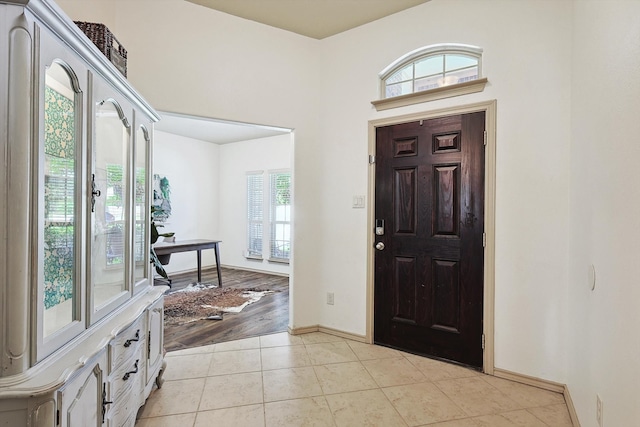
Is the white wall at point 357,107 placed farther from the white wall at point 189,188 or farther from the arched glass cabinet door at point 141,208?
the white wall at point 189,188

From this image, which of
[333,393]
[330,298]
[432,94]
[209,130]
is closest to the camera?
[333,393]

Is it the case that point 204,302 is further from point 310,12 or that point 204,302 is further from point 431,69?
point 431,69

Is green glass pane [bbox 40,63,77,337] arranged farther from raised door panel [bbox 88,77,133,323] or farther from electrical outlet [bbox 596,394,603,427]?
electrical outlet [bbox 596,394,603,427]

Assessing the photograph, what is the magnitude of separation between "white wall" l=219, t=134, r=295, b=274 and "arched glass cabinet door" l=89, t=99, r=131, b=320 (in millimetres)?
4432

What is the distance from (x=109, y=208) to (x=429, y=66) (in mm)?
2674

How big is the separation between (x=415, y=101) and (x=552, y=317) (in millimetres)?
1949

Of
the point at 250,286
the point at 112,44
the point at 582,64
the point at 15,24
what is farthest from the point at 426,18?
the point at 250,286

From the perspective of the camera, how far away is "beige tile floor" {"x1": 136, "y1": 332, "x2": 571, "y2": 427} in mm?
1885

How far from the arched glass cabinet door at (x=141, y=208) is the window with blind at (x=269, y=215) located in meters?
3.86

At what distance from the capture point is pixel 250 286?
5.16m

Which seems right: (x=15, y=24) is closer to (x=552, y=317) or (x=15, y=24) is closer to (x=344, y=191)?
(x=344, y=191)

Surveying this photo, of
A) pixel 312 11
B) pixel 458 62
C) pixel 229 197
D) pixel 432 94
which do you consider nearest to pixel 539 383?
pixel 432 94

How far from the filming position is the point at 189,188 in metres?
6.17

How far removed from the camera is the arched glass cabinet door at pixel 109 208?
1311 mm
